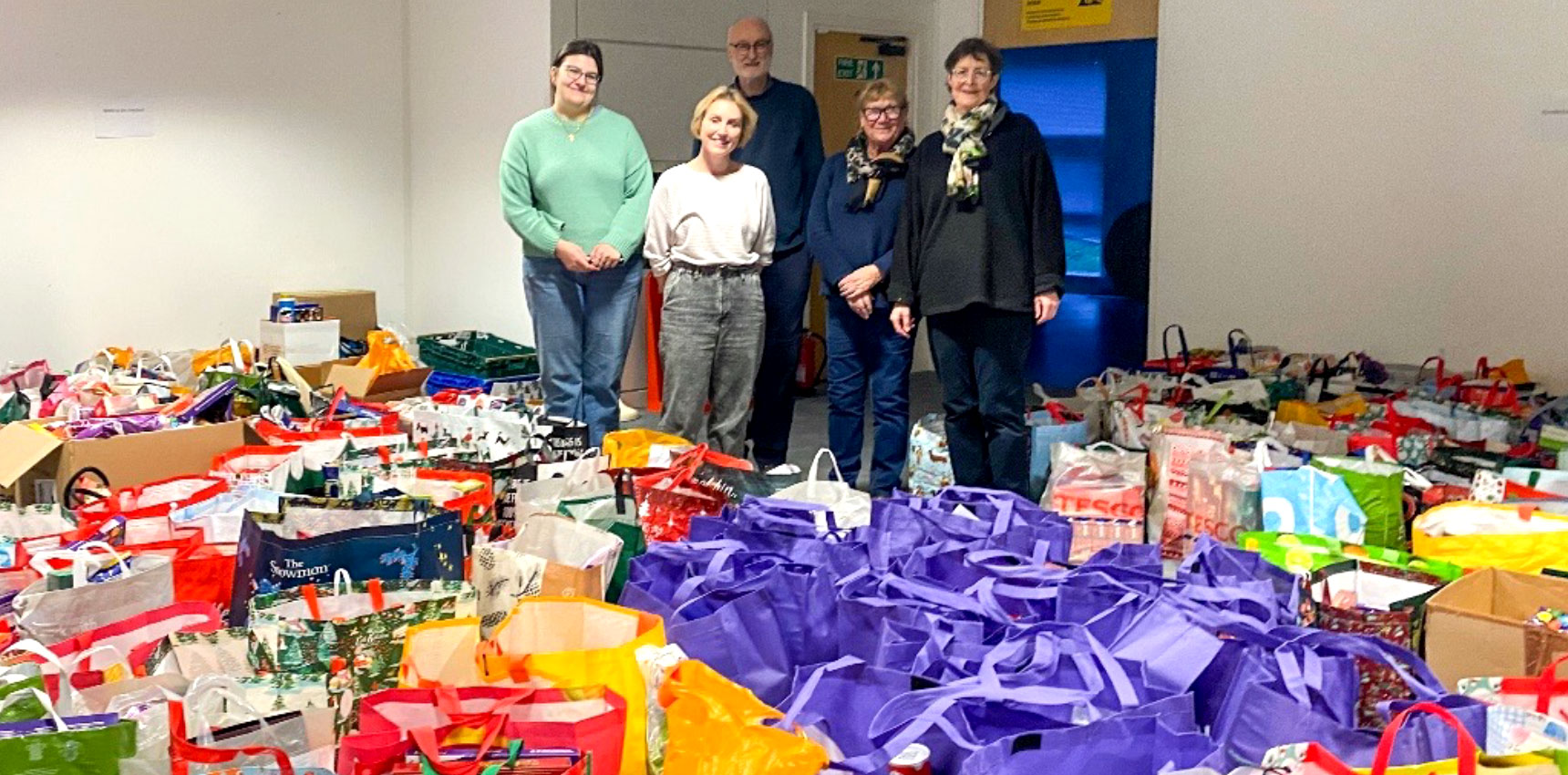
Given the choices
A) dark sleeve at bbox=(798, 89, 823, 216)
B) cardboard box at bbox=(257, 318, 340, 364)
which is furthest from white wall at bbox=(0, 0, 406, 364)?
dark sleeve at bbox=(798, 89, 823, 216)

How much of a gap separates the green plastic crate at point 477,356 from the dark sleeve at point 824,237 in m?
1.81

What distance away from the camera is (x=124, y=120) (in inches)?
270

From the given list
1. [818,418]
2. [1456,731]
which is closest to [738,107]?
[818,418]

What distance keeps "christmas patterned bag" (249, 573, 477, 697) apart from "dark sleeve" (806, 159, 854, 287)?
8.75 ft

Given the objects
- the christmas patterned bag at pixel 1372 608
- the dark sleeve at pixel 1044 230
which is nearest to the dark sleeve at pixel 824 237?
the dark sleeve at pixel 1044 230

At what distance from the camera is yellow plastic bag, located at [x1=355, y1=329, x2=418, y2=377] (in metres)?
6.25

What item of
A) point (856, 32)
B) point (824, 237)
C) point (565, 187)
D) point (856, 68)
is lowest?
point (824, 237)

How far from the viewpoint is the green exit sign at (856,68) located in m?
8.38

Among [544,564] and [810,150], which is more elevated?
[810,150]

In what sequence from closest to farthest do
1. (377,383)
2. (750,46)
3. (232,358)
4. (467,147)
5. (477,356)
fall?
1. (750,46)
2. (232,358)
3. (377,383)
4. (477,356)
5. (467,147)

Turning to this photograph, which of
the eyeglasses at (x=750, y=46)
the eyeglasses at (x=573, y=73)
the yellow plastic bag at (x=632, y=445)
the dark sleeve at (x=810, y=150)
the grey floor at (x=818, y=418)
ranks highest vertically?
the eyeglasses at (x=750, y=46)

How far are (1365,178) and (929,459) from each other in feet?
9.58

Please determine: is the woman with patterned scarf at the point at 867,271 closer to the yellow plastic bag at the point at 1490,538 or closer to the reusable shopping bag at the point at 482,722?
the yellow plastic bag at the point at 1490,538

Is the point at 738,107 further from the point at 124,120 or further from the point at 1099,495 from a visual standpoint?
the point at 124,120
